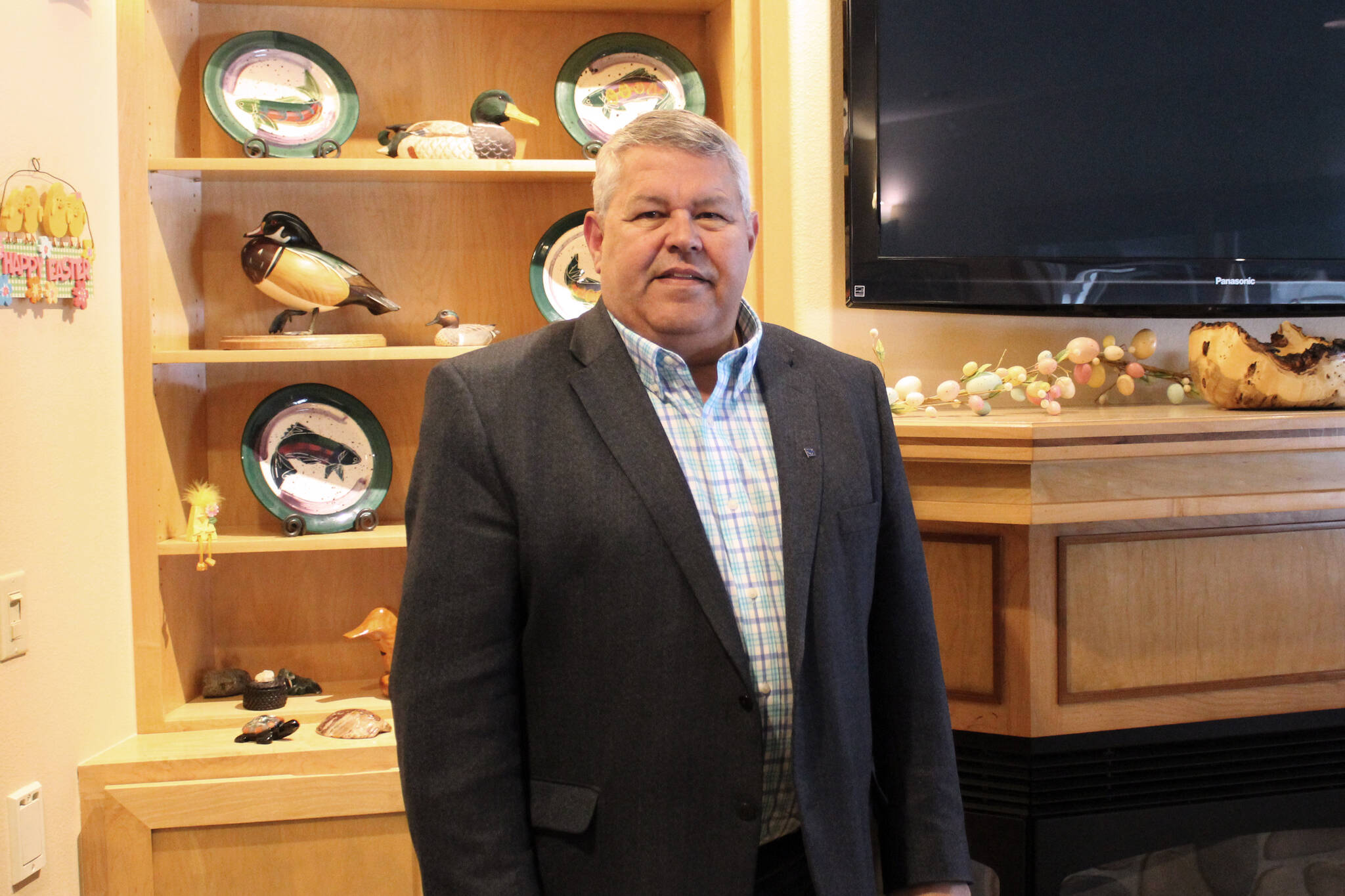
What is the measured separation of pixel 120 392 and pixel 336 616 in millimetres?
601

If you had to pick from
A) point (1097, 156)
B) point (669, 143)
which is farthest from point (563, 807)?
point (1097, 156)

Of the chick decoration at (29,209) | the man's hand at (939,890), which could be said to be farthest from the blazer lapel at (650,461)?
the chick decoration at (29,209)

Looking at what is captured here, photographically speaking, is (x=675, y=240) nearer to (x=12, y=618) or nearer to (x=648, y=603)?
(x=648, y=603)

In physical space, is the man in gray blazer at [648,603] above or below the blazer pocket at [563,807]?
above

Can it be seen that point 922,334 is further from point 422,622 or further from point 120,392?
point 120,392

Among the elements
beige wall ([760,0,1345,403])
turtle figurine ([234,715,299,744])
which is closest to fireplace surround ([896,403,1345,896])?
beige wall ([760,0,1345,403])

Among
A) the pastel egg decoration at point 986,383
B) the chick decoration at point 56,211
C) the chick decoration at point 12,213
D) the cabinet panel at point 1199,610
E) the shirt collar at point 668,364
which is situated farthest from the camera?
the pastel egg decoration at point 986,383

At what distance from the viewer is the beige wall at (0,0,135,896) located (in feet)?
5.30

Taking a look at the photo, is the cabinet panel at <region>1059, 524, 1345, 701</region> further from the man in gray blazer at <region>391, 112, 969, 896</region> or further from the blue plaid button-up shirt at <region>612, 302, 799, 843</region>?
the blue plaid button-up shirt at <region>612, 302, 799, 843</region>

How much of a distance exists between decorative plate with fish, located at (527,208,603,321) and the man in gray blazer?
88 centimetres

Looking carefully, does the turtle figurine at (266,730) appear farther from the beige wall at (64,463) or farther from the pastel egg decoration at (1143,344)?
the pastel egg decoration at (1143,344)

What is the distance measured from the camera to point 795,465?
1212mm

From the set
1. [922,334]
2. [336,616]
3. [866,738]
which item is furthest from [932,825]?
[336,616]

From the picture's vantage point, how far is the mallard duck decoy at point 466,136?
2000 mm
